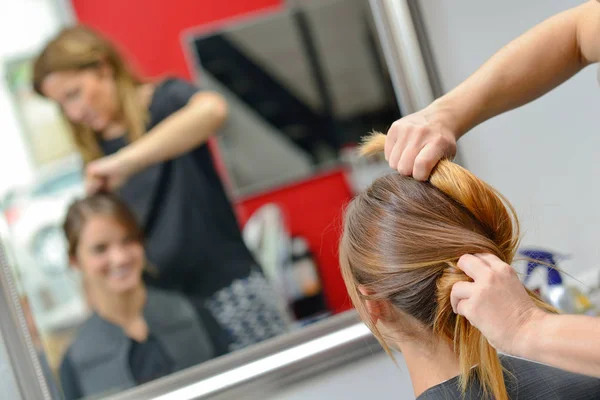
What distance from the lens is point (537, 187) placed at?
2043 mm

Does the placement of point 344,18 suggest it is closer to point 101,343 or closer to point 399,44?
point 399,44

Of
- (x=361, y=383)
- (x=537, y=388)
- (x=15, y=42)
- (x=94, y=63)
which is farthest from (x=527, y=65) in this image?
(x=15, y=42)

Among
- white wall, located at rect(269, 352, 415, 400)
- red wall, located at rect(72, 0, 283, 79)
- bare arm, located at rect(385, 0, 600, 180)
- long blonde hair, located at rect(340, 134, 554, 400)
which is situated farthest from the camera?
red wall, located at rect(72, 0, 283, 79)

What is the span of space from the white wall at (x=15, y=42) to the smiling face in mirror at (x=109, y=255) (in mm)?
1405

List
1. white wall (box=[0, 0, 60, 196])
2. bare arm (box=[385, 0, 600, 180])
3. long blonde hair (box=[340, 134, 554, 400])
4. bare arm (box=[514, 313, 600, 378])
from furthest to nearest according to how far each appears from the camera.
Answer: white wall (box=[0, 0, 60, 196])
bare arm (box=[385, 0, 600, 180])
long blonde hair (box=[340, 134, 554, 400])
bare arm (box=[514, 313, 600, 378])

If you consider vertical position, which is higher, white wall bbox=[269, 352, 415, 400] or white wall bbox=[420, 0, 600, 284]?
white wall bbox=[420, 0, 600, 284]

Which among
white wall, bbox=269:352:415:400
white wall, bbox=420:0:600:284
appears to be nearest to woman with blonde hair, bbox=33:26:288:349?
white wall, bbox=269:352:415:400

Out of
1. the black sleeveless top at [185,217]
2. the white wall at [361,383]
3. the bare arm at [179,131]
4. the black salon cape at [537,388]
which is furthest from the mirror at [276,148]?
the black salon cape at [537,388]

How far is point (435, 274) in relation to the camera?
1086 millimetres

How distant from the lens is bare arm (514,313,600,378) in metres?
0.82

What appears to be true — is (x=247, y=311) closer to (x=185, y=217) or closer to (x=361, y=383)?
(x=185, y=217)

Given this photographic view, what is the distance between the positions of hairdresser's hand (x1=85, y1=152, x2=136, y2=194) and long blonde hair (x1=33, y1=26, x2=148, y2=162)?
5.3 inches

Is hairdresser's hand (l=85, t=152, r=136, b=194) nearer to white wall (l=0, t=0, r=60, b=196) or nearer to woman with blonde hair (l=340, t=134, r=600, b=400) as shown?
woman with blonde hair (l=340, t=134, r=600, b=400)

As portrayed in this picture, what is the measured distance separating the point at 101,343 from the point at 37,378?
704 millimetres
